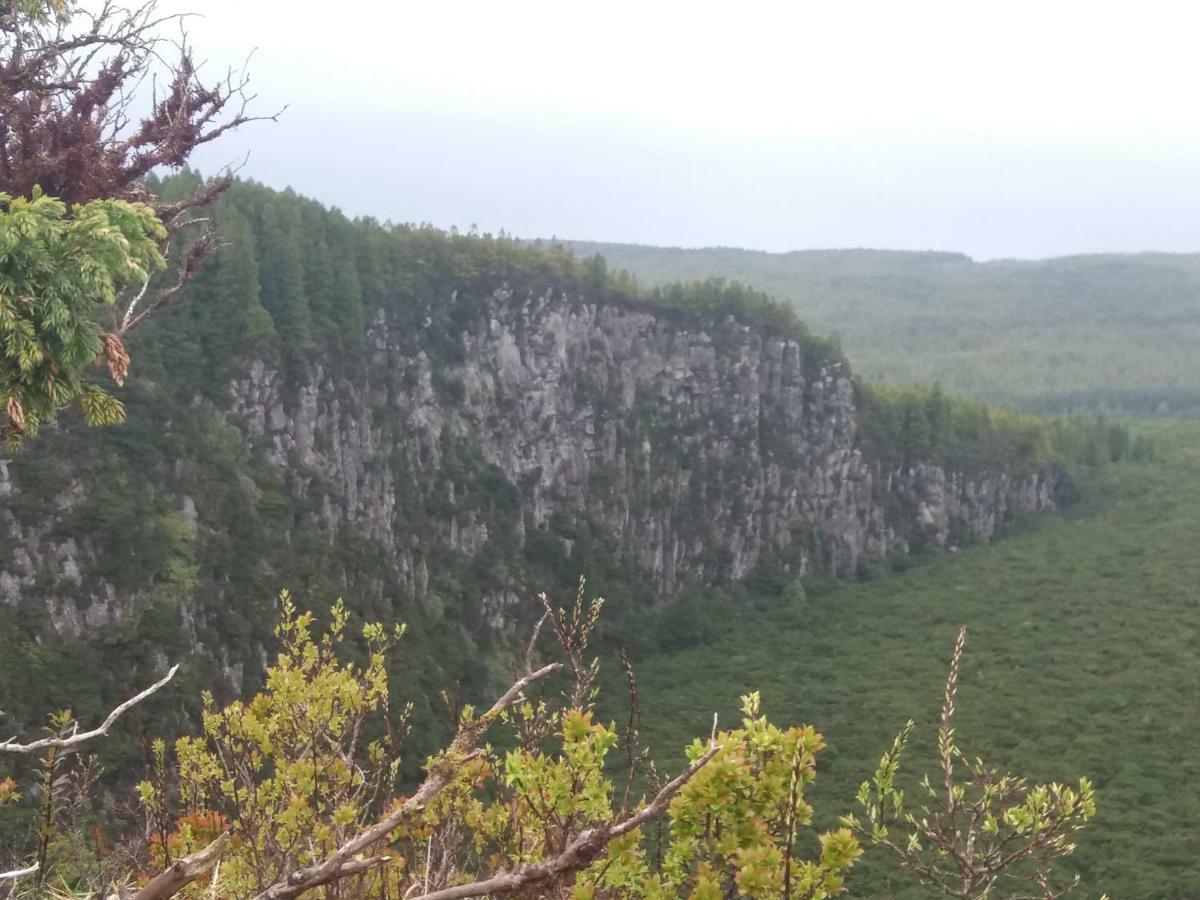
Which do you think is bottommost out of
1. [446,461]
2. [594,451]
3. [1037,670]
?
[1037,670]

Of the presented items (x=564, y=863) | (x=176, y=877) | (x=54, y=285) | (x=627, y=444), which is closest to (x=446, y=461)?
(x=627, y=444)

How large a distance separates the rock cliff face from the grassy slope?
271 inches

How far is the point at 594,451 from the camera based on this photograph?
101500 millimetres

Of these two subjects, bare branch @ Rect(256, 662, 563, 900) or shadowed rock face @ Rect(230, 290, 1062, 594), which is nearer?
bare branch @ Rect(256, 662, 563, 900)

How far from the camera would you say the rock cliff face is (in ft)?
271

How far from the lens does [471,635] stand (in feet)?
290

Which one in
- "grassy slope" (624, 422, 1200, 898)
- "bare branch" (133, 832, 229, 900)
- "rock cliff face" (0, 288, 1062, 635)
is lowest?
"grassy slope" (624, 422, 1200, 898)

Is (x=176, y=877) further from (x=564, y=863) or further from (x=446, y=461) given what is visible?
(x=446, y=461)

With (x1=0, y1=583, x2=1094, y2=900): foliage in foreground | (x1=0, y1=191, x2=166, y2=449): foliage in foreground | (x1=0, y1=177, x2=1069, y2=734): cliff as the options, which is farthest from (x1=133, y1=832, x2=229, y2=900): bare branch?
(x1=0, y1=177, x2=1069, y2=734): cliff

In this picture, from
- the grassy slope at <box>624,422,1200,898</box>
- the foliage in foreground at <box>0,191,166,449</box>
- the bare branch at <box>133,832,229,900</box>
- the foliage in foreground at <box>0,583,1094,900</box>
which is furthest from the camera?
the grassy slope at <box>624,422,1200,898</box>

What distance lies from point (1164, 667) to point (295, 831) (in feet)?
300

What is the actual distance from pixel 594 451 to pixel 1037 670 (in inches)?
1642

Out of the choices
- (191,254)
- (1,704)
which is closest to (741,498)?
(1,704)

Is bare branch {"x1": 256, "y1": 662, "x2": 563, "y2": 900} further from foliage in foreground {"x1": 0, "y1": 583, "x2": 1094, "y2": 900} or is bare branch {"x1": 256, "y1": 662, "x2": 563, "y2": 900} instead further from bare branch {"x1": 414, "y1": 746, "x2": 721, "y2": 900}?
bare branch {"x1": 414, "y1": 746, "x2": 721, "y2": 900}
